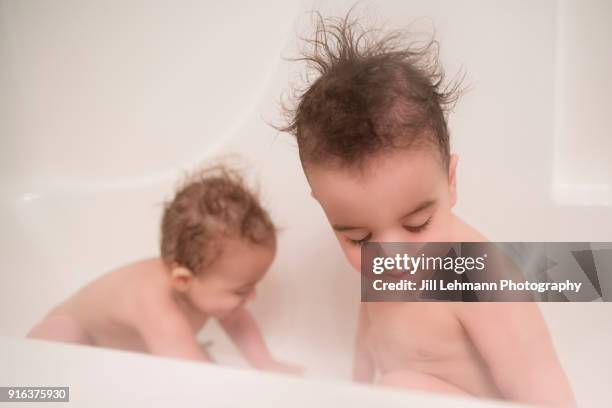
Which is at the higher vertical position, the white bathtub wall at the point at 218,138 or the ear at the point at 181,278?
the white bathtub wall at the point at 218,138

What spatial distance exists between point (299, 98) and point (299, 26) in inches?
4.5

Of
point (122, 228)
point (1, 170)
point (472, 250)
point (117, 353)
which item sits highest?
point (1, 170)

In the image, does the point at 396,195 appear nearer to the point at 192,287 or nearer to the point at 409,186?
the point at 409,186

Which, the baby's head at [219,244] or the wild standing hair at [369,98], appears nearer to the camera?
the wild standing hair at [369,98]

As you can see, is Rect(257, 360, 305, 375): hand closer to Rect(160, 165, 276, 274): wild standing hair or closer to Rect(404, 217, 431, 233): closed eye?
Rect(160, 165, 276, 274): wild standing hair

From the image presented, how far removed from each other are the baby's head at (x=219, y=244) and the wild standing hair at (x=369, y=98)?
6.7 inches

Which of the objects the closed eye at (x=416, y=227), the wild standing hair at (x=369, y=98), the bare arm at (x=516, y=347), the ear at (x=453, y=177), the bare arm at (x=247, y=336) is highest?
the wild standing hair at (x=369, y=98)

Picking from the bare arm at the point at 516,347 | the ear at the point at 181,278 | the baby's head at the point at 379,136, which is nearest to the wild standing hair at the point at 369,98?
the baby's head at the point at 379,136

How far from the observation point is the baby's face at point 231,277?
0.77m

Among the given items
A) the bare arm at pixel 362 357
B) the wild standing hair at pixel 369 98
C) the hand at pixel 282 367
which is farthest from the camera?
the hand at pixel 282 367

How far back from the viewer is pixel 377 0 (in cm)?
65

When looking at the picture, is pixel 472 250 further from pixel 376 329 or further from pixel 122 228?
pixel 122 228

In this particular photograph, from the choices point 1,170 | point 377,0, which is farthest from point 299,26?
point 1,170

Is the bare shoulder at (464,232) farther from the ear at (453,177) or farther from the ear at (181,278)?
the ear at (181,278)
